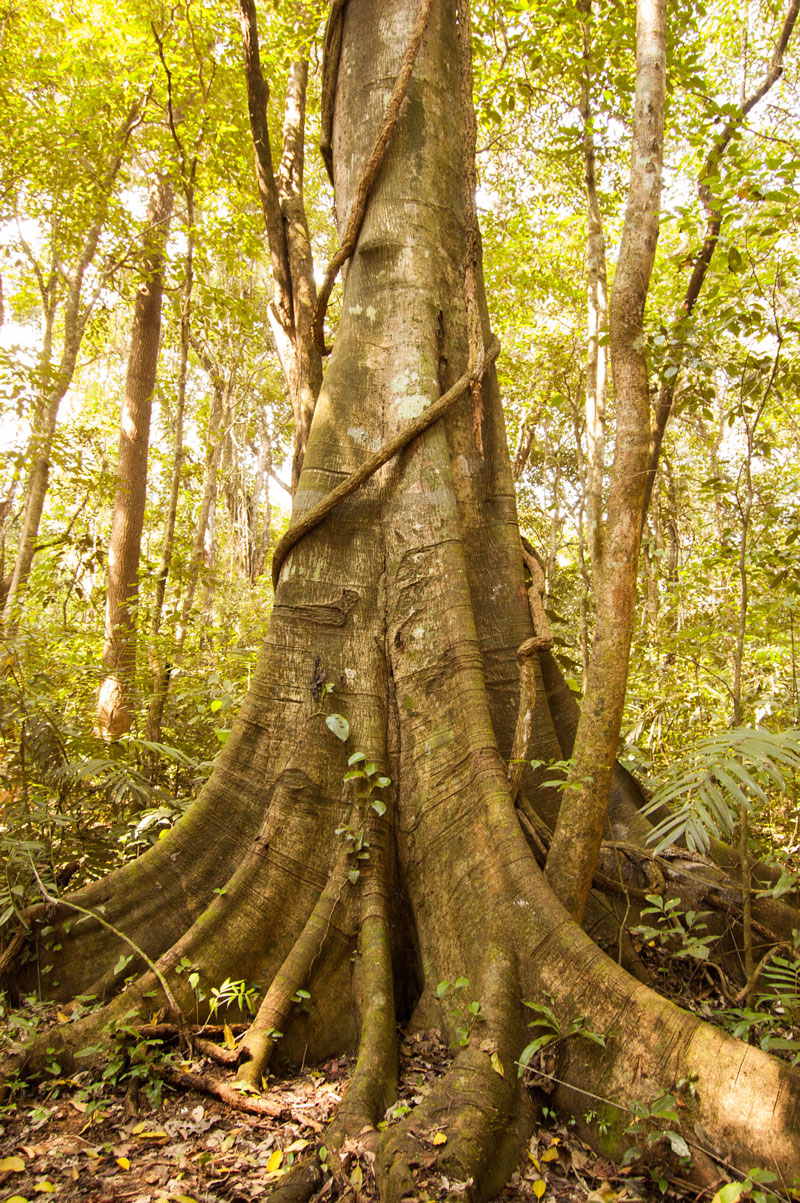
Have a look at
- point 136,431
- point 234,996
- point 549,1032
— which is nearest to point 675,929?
point 549,1032

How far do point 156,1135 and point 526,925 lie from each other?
121cm

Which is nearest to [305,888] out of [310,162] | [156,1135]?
[156,1135]

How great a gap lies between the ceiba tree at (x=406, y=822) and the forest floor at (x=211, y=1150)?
0.07 metres

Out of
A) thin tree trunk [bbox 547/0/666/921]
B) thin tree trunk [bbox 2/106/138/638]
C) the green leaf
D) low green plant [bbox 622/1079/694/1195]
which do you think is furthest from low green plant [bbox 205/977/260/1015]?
thin tree trunk [bbox 2/106/138/638]

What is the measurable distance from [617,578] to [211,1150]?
208 centimetres

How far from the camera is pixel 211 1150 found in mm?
1912

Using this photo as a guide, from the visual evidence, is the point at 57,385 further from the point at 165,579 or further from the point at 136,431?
the point at 165,579

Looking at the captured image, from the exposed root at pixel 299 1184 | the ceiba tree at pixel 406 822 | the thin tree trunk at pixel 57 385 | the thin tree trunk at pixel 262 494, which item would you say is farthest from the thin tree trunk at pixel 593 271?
the thin tree trunk at pixel 262 494

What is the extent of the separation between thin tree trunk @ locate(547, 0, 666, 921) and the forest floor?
0.68 meters

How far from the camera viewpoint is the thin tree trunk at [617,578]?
2285 millimetres

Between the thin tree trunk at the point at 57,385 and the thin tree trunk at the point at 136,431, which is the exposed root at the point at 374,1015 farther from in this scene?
the thin tree trunk at the point at 136,431

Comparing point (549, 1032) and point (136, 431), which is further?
point (136, 431)

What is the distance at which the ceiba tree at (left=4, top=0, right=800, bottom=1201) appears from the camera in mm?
1835

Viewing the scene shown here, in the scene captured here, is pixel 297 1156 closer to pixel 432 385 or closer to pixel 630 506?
pixel 630 506
